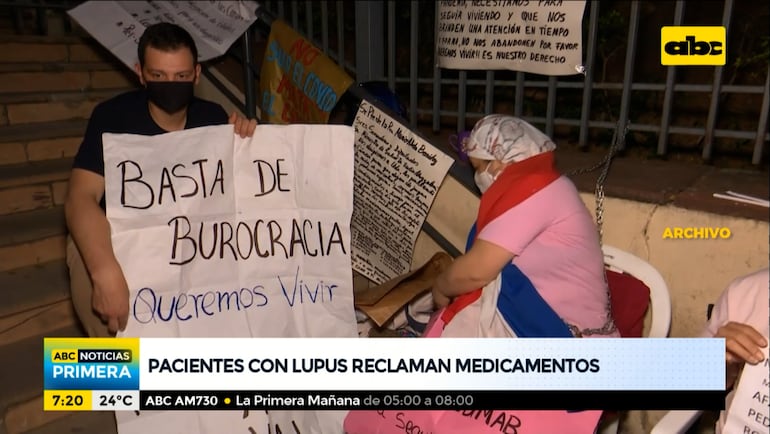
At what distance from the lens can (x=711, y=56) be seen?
2625 millimetres

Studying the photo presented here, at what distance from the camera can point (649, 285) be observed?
236 cm

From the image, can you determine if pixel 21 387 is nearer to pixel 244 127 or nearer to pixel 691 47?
pixel 244 127

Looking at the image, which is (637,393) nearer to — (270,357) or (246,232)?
(270,357)

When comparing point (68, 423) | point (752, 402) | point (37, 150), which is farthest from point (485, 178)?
point (37, 150)

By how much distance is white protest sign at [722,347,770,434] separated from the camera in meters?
1.64

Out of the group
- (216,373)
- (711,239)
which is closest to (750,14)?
(711,239)

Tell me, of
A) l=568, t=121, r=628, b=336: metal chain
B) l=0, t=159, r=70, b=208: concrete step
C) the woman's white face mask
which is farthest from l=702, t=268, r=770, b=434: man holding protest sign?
l=0, t=159, r=70, b=208: concrete step

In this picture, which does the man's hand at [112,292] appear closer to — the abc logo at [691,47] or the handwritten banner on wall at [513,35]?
→ the handwritten banner on wall at [513,35]

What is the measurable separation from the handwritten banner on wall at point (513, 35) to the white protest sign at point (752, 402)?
1716 mm

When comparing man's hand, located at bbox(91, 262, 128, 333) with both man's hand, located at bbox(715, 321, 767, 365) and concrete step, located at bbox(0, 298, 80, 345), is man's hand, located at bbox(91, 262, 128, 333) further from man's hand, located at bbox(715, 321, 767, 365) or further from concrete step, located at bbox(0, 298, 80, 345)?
man's hand, located at bbox(715, 321, 767, 365)

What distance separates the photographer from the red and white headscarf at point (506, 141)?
216cm

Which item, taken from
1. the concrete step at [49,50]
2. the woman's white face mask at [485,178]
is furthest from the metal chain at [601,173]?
the concrete step at [49,50]

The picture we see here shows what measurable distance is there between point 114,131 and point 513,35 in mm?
1917

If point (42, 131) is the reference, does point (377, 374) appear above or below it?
below
